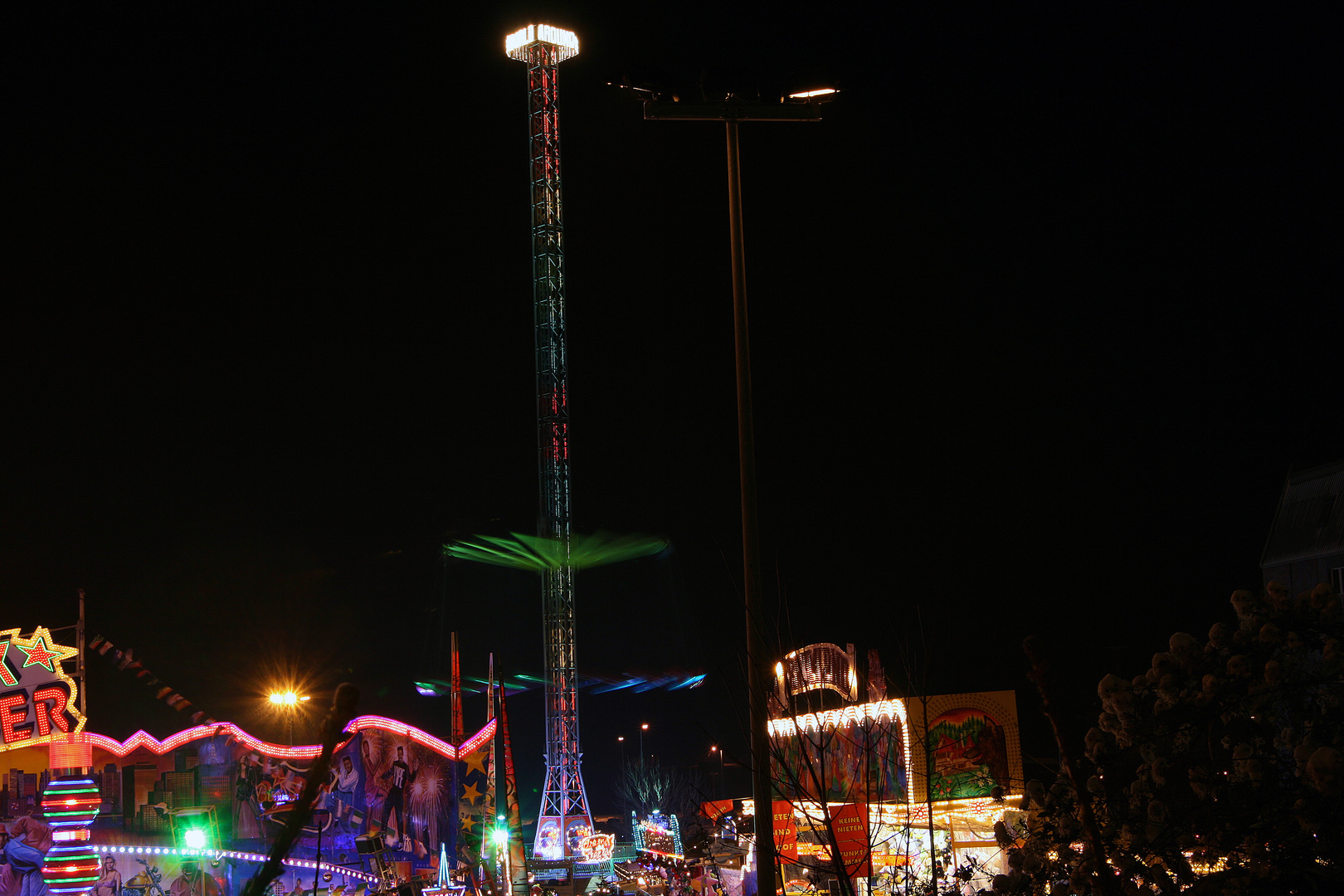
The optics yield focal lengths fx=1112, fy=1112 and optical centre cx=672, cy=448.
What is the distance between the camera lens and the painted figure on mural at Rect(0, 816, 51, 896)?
81.7 feet

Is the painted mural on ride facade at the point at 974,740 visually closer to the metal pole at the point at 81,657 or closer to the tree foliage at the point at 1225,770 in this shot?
the tree foliage at the point at 1225,770

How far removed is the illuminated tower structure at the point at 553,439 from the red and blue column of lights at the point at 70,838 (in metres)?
12.6

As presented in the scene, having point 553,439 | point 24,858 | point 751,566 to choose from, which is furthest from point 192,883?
point 751,566

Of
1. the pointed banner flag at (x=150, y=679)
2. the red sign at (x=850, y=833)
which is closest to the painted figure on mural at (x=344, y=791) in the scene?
the pointed banner flag at (x=150, y=679)

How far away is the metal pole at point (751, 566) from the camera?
26.2ft

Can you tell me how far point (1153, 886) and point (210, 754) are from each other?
25260 millimetres

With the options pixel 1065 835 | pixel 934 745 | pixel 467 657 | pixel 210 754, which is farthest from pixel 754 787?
pixel 467 657

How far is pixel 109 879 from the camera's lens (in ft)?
86.0

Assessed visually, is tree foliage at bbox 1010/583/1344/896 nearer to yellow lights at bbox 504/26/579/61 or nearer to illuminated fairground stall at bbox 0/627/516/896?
illuminated fairground stall at bbox 0/627/516/896

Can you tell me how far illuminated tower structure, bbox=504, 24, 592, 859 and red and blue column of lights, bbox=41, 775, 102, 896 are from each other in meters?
12.6

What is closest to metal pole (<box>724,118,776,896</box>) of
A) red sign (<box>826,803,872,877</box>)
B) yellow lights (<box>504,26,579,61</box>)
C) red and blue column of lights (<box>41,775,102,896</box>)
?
red sign (<box>826,803,872,877</box>)

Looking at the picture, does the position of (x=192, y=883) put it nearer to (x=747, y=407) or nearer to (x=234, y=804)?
Result: (x=234, y=804)

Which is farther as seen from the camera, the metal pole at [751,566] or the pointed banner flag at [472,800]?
the pointed banner flag at [472,800]

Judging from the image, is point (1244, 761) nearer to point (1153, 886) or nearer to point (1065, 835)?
point (1065, 835)
